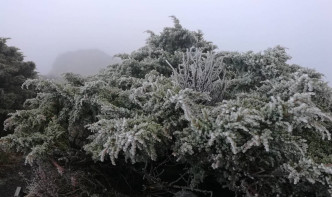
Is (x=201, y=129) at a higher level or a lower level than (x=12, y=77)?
higher

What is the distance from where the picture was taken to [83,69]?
381 inches

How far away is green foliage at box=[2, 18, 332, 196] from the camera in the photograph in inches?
75.5

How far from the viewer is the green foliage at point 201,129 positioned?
1.92 metres

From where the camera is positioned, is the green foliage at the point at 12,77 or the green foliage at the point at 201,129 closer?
the green foliage at the point at 201,129

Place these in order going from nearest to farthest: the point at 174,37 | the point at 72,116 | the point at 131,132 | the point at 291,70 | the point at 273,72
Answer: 1. the point at 131,132
2. the point at 72,116
3. the point at 273,72
4. the point at 291,70
5. the point at 174,37

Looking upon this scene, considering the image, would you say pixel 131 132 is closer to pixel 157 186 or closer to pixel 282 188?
pixel 157 186

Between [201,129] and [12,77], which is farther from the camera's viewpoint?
[12,77]

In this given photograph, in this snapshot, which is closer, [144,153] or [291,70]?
[144,153]

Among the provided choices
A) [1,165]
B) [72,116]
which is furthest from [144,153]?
[1,165]

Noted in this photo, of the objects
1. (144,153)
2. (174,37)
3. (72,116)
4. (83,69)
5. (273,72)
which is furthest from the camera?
(83,69)

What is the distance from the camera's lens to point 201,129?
2021 mm

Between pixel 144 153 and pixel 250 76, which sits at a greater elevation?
pixel 250 76

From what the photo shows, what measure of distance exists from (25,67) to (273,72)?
3815 mm

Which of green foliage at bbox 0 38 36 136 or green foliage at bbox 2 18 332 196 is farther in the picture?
green foliage at bbox 0 38 36 136
